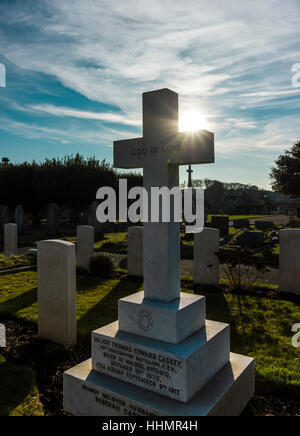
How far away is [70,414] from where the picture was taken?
3258mm

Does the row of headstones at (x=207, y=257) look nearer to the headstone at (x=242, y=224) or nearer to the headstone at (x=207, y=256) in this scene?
the headstone at (x=207, y=256)

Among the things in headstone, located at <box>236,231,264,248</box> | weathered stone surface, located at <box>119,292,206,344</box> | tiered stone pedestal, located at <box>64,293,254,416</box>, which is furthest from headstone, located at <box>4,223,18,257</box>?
weathered stone surface, located at <box>119,292,206,344</box>

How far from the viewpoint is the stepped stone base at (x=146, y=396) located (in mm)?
2756

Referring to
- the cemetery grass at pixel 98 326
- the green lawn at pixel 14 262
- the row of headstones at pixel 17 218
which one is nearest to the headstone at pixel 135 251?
the cemetery grass at pixel 98 326

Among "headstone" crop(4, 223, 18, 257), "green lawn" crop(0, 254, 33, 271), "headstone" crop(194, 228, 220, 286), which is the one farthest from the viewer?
"headstone" crop(4, 223, 18, 257)

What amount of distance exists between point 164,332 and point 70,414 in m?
1.37

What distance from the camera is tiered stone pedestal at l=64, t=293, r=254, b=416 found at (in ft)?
9.25

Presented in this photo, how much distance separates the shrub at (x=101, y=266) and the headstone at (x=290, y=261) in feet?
16.3

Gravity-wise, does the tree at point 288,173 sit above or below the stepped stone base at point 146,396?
above

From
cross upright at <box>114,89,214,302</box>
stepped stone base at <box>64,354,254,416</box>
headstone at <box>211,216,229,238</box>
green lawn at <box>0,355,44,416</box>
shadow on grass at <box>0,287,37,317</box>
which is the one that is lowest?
green lawn at <box>0,355,44,416</box>

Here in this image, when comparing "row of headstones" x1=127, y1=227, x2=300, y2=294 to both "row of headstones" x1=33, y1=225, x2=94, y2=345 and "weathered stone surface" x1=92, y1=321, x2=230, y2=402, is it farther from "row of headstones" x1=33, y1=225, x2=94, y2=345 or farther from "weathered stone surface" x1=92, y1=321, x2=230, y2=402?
"weathered stone surface" x1=92, y1=321, x2=230, y2=402

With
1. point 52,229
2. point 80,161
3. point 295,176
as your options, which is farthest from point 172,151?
point 295,176

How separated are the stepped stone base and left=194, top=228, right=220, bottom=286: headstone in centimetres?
463

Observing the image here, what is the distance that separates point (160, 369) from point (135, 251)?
6383 mm
